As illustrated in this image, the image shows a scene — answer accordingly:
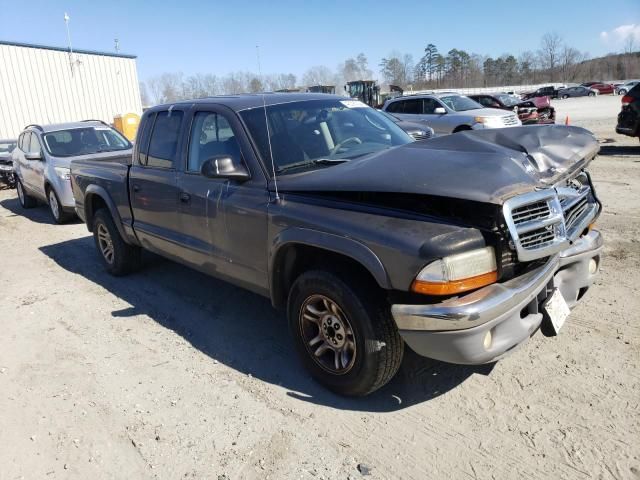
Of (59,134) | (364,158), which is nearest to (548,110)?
(59,134)

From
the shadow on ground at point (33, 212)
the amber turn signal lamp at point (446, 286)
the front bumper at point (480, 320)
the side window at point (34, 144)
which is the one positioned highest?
the side window at point (34, 144)

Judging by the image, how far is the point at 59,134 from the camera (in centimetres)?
959

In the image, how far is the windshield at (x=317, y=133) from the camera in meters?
3.65

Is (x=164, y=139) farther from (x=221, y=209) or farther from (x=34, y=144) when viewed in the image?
(x=34, y=144)

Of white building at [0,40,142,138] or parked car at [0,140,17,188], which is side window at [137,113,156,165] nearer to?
parked car at [0,140,17,188]

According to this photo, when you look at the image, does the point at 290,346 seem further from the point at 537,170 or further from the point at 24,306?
the point at 24,306

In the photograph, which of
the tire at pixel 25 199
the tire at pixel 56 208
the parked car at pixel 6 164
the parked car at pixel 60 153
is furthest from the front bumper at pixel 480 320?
the parked car at pixel 6 164

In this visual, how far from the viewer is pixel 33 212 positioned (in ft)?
35.3

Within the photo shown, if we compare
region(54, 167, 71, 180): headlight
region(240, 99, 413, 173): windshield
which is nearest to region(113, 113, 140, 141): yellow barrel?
region(54, 167, 71, 180): headlight

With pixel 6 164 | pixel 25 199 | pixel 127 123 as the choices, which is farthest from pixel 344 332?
pixel 127 123

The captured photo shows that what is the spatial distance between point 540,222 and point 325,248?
1205 millimetres

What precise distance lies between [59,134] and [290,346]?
25.8ft

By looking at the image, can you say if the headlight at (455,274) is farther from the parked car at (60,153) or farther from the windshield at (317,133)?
the parked car at (60,153)

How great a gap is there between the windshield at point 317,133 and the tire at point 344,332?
95cm
